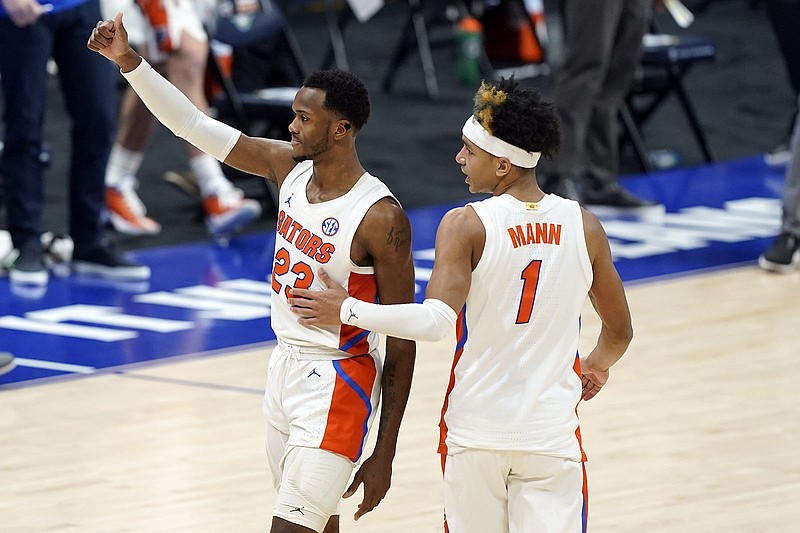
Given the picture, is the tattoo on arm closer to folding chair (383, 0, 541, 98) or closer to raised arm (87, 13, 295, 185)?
raised arm (87, 13, 295, 185)

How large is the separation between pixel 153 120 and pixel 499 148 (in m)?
4.30

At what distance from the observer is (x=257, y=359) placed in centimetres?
548

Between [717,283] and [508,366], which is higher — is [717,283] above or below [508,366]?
below

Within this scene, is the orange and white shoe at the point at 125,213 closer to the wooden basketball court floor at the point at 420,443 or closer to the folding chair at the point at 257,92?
the folding chair at the point at 257,92

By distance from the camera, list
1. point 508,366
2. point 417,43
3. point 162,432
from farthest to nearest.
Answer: point 417,43
point 162,432
point 508,366

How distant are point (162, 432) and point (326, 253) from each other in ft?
5.54

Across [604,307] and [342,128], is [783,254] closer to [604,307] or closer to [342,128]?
[604,307]

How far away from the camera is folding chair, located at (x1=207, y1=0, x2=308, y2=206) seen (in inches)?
291

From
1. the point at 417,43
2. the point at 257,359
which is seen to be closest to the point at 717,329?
the point at 257,359

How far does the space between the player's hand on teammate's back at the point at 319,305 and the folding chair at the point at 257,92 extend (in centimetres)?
421

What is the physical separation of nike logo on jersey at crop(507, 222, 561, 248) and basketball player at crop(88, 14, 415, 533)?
351 mm

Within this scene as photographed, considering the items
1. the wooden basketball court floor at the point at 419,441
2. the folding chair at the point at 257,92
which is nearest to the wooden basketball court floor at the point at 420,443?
the wooden basketball court floor at the point at 419,441

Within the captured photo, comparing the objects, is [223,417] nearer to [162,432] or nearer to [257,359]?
[162,432]

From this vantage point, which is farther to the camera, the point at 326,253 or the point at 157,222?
the point at 157,222
